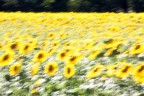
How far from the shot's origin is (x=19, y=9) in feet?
79.4

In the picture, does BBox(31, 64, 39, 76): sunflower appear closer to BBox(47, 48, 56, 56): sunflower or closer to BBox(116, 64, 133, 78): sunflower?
BBox(47, 48, 56, 56): sunflower

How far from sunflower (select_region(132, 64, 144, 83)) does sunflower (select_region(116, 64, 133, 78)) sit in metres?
0.11

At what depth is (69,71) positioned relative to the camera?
17.6 ft

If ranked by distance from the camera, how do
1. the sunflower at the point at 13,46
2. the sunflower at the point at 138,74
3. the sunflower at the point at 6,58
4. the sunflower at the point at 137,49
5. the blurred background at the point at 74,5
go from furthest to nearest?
the blurred background at the point at 74,5, the sunflower at the point at 13,46, the sunflower at the point at 6,58, the sunflower at the point at 137,49, the sunflower at the point at 138,74

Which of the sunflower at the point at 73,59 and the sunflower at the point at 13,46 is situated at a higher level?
the sunflower at the point at 13,46

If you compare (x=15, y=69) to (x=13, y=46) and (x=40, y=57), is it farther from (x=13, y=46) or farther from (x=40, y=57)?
(x=13, y=46)

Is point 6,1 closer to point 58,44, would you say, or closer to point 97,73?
point 58,44

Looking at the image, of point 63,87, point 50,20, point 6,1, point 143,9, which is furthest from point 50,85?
point 6,1

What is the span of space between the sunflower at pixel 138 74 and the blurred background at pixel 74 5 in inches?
695

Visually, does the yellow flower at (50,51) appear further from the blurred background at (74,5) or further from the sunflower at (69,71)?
the blurred background at (74,5)

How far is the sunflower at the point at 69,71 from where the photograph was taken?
209 inches

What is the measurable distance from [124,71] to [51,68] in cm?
108

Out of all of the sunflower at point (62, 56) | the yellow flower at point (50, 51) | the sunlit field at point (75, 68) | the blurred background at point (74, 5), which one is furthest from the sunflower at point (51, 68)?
the blurred background at point (74, 5)

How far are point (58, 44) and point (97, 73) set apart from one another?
1.60 meters
